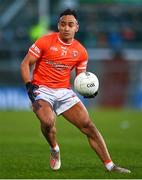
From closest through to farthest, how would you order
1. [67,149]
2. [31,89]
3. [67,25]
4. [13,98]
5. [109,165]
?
1. [31,89]
2. [109,165]
3. [67,25]
4. [67,149]
5. [13,98]

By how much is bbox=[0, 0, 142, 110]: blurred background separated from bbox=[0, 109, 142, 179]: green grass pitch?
7033mm

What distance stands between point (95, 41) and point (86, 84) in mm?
28293

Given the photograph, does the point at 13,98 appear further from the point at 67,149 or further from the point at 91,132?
the point at 91,132

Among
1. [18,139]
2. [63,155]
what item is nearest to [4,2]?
[18,139]

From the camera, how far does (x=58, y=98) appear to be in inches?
496

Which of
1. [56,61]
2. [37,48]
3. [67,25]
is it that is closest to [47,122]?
[56,61]

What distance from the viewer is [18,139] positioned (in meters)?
20.0

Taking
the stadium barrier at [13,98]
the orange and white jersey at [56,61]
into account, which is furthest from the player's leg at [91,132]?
the stadium barrier at [13,98]

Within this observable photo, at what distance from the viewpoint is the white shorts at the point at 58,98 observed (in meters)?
12.5

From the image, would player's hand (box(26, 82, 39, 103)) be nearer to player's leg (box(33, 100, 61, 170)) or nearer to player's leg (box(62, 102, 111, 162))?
player's leg (box(33, 100, 61, 170))

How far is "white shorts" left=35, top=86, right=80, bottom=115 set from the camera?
12547 mm

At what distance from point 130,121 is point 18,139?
883 cm

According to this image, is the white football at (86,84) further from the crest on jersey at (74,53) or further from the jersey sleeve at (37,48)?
the jersey sleeve at (37,48)

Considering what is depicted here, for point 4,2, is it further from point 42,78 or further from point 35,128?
point 42,78
